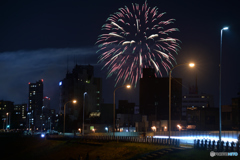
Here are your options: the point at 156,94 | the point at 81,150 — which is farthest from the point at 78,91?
the point at 81,150

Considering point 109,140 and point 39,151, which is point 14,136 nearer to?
point 39,151

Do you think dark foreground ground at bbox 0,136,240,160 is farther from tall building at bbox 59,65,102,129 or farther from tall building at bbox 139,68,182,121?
tall building at bbox 139,68,182,121

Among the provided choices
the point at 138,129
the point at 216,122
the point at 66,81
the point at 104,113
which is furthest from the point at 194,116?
the point at 66,81

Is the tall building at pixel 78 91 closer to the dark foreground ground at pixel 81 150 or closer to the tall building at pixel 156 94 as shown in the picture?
the tall building at pixel 156 94

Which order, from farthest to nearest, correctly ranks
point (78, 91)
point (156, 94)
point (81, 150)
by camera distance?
point (156, 94)
point (78, 91)
point (81, 150)

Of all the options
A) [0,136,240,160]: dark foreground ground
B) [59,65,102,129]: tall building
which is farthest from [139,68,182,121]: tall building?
[0,136,240,160]: dark foreground ground

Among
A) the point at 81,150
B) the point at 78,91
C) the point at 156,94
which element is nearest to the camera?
the point at 81,150

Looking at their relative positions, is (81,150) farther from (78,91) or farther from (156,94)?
(156,94)
